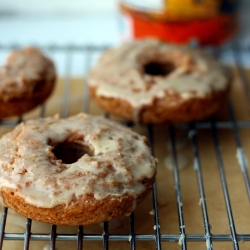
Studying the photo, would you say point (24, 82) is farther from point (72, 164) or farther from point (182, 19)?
point (182, 19)

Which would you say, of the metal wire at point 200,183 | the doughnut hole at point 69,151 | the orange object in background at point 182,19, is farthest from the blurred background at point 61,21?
the doughnut hole at point 69,151

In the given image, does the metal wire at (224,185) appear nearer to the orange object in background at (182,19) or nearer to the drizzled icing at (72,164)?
the drizzled icing at (72,164)

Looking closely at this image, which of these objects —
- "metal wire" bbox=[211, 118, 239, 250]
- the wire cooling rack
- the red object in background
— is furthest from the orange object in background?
"metal wire" bbox=[211, 118, 239, 250]

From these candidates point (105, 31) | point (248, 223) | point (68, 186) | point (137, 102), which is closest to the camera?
point (68, 186)

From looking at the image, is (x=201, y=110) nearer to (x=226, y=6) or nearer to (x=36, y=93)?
(x=36, y=93)

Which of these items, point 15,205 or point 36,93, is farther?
point 36,93

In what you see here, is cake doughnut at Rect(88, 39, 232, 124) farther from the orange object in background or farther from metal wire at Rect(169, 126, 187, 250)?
the orange object in background

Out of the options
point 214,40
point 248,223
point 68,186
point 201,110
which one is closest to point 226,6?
point 214,40
